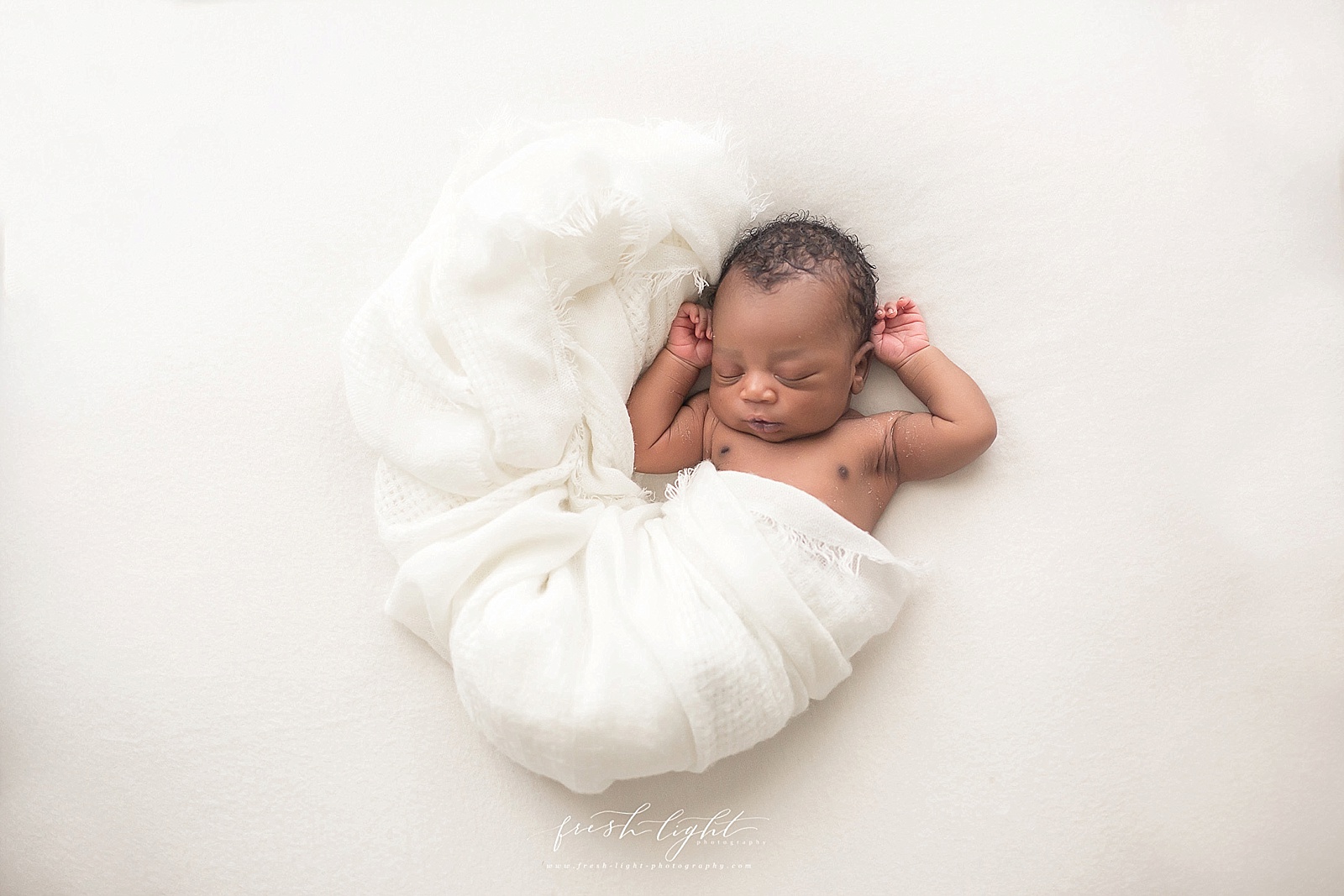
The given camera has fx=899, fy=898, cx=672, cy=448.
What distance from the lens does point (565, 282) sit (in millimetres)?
1320

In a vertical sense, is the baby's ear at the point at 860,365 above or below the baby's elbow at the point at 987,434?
above

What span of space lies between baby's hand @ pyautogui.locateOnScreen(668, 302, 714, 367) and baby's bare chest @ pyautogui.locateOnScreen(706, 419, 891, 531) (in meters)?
0.14

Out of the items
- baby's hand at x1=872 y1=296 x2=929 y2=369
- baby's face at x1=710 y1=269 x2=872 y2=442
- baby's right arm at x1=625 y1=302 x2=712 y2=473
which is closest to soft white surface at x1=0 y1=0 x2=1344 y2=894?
baby's hand at x1=872 y1=296 x2=929 y2=369

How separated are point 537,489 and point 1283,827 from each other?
1.20m

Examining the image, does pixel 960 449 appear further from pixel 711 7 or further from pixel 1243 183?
pixel 711 7

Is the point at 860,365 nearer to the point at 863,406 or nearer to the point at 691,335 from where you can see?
the point at 863,406

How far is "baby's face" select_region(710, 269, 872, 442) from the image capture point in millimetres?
1298

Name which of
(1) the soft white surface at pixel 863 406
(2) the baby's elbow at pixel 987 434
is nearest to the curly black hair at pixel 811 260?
(1) the soft white surface at pixel 863 406

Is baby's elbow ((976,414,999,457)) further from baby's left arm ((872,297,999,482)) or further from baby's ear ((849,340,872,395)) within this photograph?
baby's ear ((849,340,872,395))

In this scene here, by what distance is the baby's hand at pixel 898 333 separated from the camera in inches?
55.3

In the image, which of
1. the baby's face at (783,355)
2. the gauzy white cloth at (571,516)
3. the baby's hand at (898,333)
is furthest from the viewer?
the baby's hand at (898,333)

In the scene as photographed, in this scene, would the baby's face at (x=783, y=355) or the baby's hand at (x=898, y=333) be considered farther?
the baby's hand at (x=898, y=333)

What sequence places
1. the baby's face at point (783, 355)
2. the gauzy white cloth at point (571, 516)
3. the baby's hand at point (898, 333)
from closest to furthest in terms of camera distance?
1. the gauzy white cloth at point (571, 516)
2. the baby's face at point (783, 355)
3. the baby's hand at point (898, 333)

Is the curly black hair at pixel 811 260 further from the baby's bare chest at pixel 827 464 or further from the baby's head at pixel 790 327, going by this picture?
the baby's bare chest at pixel 827 464
